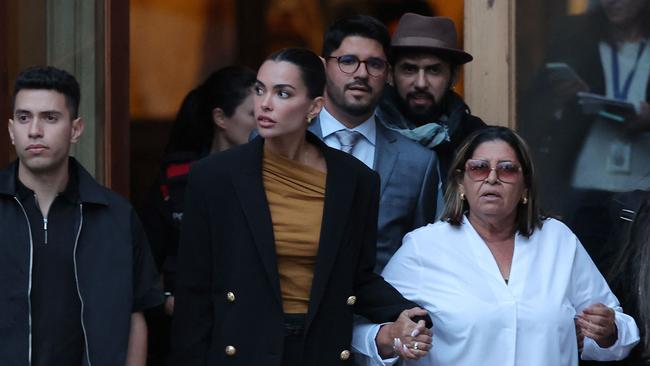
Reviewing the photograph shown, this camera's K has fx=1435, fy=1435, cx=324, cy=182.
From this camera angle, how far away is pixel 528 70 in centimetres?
654

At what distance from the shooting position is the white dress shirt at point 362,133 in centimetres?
563

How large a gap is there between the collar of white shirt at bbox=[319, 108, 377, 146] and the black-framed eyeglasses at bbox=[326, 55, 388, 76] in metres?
0.19

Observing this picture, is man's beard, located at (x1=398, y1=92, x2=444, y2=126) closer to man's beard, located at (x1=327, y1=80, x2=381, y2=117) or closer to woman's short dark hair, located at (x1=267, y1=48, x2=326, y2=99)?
man's beard, located at (x1=327, y1=80, x2=381, y2=117)

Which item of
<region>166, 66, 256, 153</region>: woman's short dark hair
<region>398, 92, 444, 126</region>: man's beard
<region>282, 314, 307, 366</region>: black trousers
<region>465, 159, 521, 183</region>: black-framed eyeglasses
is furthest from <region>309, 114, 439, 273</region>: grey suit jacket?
<region>166, 66, 256, 153</region>: woman's short dark hair

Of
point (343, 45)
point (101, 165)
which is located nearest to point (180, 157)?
point (101, 165)

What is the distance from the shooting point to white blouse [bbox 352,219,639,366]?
4965 mm

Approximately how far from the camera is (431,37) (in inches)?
236

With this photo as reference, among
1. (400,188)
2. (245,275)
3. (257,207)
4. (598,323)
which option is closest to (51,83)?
(257,207)

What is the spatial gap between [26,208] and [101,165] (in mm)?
1524

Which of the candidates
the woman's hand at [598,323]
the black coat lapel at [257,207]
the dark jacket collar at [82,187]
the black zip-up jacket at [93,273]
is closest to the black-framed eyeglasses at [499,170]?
the woman's hand at [598,323]

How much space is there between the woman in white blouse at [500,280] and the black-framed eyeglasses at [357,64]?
1.75 feet

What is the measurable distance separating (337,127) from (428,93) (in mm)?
468

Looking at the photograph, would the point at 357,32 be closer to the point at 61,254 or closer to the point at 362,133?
the point at 362,133

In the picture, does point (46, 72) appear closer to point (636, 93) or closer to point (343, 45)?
point (343, 45)
